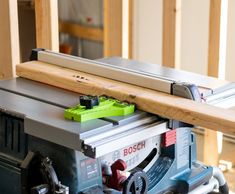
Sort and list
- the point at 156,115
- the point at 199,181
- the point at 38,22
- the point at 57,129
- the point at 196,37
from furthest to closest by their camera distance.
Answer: the point at 196,37
the point at 38,22
the point at 199,181
the point at 156,115
the point at 57,129

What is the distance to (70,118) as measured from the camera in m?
1.07

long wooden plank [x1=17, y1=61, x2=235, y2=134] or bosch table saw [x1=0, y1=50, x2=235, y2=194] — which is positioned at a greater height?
long wooden plank [x1=17, y1=61, x2=235, y2=134]

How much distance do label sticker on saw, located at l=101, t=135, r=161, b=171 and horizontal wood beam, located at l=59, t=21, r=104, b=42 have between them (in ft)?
8.37

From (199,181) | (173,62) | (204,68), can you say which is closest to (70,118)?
(199,181)

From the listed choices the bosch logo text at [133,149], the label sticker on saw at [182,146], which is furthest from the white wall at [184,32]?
the bosch logo text at [133,149]

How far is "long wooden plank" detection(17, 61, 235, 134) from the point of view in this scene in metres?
1.06

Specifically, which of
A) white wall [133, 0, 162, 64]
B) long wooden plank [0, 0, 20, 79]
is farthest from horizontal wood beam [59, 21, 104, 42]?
long wooden plank [0, 0, 20, 79]

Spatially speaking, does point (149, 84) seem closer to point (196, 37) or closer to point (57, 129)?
point (57, 129)

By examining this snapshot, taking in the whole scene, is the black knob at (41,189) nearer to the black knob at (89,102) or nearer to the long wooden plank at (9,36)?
the black knob at (89,102)

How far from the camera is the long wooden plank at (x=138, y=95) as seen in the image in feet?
3.47

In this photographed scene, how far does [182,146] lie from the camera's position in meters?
1.30

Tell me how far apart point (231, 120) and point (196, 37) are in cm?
225

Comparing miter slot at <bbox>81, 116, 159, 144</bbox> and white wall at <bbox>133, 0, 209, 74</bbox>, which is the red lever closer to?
miter slot at <bbox>81, 116, 159, 144</bbox>

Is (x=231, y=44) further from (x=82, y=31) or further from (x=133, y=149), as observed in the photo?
(x=133, y=149)
